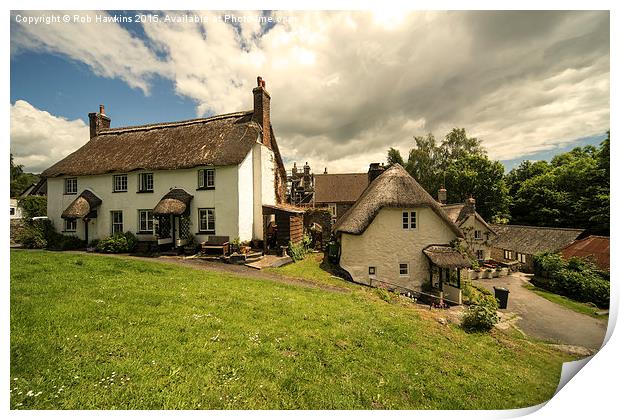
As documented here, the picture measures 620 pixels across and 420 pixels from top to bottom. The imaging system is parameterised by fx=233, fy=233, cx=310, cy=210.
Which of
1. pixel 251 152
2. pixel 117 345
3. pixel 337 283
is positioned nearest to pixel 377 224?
pixel 337 283

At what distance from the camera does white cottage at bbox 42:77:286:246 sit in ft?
38.4

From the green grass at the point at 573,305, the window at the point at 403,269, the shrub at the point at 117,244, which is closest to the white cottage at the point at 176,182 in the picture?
the shrub at the point at 117,244

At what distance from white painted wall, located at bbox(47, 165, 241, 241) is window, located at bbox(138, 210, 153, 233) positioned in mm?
210

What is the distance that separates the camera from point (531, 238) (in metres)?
13.9

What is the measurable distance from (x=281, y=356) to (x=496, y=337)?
5.52m

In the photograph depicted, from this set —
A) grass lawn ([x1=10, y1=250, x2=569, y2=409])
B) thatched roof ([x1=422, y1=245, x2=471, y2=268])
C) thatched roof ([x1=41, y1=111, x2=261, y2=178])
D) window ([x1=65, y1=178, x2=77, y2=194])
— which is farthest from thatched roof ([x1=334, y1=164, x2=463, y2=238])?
window ([x1=65, y1=178, x2=77, y2=194])

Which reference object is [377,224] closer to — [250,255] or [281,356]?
[250,255]

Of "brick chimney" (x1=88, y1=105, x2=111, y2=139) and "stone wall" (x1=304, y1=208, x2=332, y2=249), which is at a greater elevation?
"brick chimney" (x1=88, y1=105, x2=111, y2=139)

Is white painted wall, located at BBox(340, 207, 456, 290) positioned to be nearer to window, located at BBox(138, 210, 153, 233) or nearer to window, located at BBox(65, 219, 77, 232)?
window, located at BBox(138, 210, 153, 233)

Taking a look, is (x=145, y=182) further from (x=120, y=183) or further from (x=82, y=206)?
(x=82, y=206)

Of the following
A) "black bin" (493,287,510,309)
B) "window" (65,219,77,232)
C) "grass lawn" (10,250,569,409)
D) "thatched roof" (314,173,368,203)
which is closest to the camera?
"grass lawn" (10,250,569,409)

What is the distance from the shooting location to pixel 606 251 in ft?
16.3

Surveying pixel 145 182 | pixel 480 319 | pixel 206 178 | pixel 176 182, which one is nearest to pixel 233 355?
pixel 480 319
